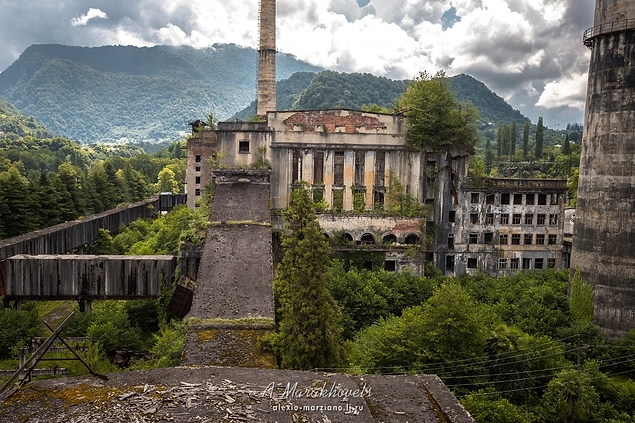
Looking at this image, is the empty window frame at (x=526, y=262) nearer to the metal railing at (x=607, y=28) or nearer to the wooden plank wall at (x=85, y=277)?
the metal railing at (x=607, y=28)

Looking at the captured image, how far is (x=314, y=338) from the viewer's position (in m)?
13.3

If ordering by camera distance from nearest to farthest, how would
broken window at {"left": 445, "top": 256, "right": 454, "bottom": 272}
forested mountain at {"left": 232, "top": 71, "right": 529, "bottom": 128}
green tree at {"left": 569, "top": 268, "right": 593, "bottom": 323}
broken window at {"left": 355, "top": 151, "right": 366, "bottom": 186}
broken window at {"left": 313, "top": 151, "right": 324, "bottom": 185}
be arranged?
green tree at {"left": 569, "top": 268, "right": 593, "bottom": 323}, broken window at {"left": 313, "top": 151, "right": 324, "bottom": 185}, broken window at {"left": 355, "top": 151, "right": 366, "bottom": 186}, broken window at {"left": 445, "top": 256, "right": 454, "bottom": 272}, forested mountain at {"left": 232, "top": 71, "right": 529, "bottom": 128}

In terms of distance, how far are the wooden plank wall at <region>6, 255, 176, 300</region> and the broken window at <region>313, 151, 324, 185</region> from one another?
41.7 ft

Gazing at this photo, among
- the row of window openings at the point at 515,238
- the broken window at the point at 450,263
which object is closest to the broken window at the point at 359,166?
the broken window at the point at 450,263

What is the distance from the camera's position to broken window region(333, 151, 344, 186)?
114ft

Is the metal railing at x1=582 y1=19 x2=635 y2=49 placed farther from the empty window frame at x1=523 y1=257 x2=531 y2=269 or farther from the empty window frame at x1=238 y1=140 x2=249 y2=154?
the empty window frame at x1=238 y1=140 x2=249 y2=154

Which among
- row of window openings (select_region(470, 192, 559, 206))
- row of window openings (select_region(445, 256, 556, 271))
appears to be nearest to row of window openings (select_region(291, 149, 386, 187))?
row of window openings (select_region(445, 256, 556, 271))

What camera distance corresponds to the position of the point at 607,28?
27938mm

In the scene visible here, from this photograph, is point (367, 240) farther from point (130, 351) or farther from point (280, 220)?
point (130, 351)

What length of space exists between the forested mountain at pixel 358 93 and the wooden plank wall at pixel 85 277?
5374cm

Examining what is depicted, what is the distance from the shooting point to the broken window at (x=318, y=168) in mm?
34719

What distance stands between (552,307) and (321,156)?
670 inches

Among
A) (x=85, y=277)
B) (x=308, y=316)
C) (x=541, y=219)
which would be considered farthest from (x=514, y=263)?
(x=85, y=277)

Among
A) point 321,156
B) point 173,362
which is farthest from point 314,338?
point 321,156
